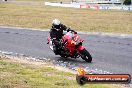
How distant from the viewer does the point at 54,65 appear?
13.3 meters

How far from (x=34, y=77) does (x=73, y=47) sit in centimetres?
431

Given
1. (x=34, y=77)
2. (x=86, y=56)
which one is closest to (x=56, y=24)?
(x=86, y=56)

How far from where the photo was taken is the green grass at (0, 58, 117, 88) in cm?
880

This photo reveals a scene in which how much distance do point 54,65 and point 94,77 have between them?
919 cm

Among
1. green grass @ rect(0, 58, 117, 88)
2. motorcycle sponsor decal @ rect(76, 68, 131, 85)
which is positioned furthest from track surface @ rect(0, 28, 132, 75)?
motorcycle sponsor decal @ rect(76, 68, 131, 85)

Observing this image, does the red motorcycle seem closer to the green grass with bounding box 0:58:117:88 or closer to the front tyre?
the front tyre

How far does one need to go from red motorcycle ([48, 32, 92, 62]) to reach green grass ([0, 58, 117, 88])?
2.20 meters

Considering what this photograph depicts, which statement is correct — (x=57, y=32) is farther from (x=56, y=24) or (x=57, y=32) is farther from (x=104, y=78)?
(x=104, y=78)

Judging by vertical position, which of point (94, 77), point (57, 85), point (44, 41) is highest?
point (94, 77)

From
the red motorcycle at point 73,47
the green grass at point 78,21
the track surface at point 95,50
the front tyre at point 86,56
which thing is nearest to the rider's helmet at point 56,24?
the red motorcycle at point 73,47

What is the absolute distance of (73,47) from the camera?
14148 mm

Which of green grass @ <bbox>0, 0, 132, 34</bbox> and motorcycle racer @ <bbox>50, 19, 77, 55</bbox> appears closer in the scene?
motorcycle racer @ <bbox>50, 19, 77, 55</bbox>

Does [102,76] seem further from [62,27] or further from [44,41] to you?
[44,41]

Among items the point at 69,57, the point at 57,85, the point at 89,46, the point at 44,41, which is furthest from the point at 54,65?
the point at 44,41
